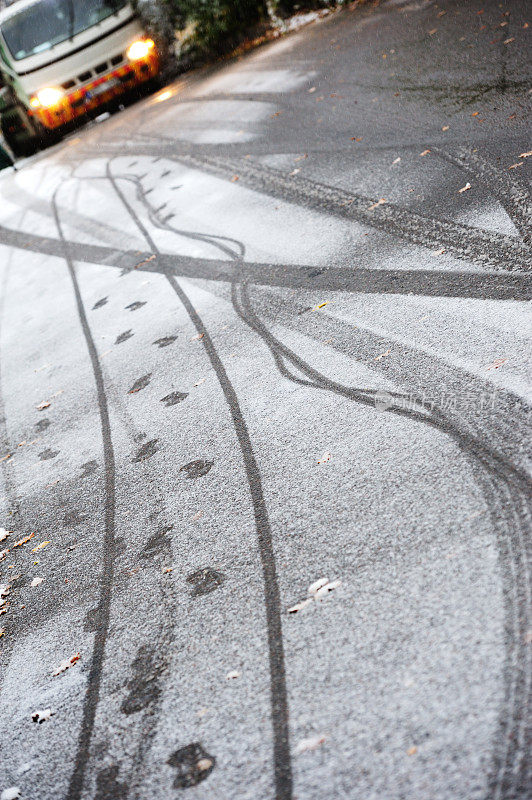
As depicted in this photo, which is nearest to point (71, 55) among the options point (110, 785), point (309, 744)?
point (110, 785)

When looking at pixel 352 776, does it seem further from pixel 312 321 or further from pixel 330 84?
pixel 330 84

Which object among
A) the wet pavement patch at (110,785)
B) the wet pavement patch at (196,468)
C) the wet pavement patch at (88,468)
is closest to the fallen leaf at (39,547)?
the wet pavement patch at (88,468)

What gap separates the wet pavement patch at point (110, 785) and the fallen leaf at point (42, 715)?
0.47 m

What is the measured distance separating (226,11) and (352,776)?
15.8 meters

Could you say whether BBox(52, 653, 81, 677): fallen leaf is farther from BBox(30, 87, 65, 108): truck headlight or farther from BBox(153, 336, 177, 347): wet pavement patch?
BBox(30, 87, 65, 108): truck headlight

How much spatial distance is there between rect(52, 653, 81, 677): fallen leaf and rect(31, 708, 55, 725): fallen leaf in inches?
7.2

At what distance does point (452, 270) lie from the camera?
4.82 metres

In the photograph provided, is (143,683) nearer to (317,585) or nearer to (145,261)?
(317,585)

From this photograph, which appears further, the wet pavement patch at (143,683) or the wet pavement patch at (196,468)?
the wet pavement patch at (196,468)

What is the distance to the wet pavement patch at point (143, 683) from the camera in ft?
9.48

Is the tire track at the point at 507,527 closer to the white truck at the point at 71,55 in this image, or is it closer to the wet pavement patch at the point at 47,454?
the wet pavement patch at the point at 47,454

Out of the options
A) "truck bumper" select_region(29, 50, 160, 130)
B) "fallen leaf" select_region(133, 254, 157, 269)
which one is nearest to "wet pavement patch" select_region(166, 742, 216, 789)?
"fallen leaf" select_region(133, 254, 157, 269)

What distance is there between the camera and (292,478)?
3.73 metres

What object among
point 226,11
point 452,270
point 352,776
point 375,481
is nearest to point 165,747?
point 352,776
